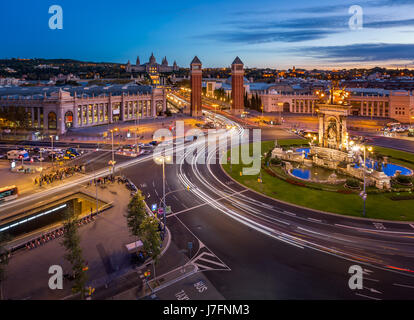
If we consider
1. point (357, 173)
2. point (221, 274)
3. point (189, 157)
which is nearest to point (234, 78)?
point (189, 157)

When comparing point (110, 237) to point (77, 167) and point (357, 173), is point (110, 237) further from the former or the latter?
point (357, 173)

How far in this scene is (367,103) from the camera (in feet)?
450

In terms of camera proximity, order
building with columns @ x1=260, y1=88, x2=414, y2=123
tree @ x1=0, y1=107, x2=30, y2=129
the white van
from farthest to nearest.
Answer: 1. building with columns @ x1=260, y1=88, x2=414, y2=123
2. tree @ x1=0, y1=107, x2=30, y2=129
3. the white van

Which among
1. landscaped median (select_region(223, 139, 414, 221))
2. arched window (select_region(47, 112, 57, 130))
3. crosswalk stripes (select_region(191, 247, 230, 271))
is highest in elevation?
arched window (select_region(47, 112, 57, 130))

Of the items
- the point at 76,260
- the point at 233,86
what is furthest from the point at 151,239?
the point at 233,86

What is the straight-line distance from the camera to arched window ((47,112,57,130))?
107 meters

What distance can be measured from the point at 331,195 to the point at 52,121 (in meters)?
→ 92.6

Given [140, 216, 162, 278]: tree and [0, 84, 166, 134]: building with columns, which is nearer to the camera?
[140, 216, 162, 278]: tree

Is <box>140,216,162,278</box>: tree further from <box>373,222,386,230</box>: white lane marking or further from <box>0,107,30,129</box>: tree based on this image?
<box>0,107,30,129</box>: tree

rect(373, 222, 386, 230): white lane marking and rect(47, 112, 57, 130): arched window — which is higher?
rect(47, 112, 57, 130): arched window

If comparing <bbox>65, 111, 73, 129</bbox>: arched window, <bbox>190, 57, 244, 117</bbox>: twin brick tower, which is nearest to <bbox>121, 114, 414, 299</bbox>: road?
<bbox>65, 111, 73, 129</bbox>: arched window

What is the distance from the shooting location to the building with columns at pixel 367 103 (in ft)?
407

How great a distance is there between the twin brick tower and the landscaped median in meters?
91.8
